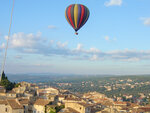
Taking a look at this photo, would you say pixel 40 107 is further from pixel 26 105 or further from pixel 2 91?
pixel 2 91

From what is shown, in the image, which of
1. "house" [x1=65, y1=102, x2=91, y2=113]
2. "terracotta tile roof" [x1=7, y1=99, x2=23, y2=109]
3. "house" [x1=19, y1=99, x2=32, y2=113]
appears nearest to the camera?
"terracotta tile roof" [x1=7, y1=99, x2=23, y2=109]

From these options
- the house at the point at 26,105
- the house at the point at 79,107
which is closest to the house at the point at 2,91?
the house at the point at 26,105

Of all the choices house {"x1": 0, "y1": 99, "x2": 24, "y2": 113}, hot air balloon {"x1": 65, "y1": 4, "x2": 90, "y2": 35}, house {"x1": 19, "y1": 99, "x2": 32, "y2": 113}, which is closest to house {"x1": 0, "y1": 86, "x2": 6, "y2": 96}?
house {"x1": 19, "y1": 99, "x2": 32, "y2": 113}

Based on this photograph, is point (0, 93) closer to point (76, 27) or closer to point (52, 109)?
point (52, 109)

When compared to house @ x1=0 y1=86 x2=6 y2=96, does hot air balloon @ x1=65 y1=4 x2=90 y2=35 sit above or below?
above

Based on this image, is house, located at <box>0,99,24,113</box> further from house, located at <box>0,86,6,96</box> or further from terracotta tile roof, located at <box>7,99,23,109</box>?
house, located at <box>0,86,6,96</box>

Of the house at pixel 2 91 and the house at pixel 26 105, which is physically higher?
the house at pixel 2 91

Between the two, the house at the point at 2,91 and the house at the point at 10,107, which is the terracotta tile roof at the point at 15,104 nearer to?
the house at the point at 10,107

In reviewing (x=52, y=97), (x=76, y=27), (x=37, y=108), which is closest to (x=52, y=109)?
(x=37, y=108)

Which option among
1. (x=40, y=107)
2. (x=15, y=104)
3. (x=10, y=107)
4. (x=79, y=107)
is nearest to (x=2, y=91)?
(x=15, y=104)
